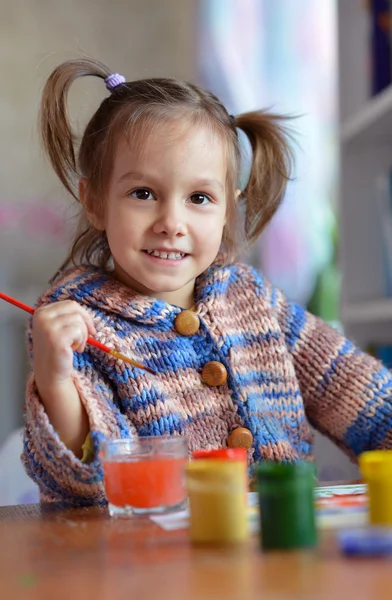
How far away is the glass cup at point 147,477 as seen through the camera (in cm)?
87

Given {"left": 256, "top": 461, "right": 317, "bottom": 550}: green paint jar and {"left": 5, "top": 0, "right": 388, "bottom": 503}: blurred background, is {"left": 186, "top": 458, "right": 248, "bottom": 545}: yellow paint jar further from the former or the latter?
{"left": 5, "top": 0, "right": 388, "bottom": 503}: blurred background

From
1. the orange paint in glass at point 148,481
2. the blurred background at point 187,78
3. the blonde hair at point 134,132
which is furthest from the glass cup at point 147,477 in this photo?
the blurred background at point 187,78

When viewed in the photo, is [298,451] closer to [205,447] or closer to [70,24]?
[205,447]

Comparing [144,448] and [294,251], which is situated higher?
[294,251]

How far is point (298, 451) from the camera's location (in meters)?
→ 1.28

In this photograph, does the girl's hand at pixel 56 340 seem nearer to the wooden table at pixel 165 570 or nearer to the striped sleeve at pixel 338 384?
the wooden table at pixel 165 570

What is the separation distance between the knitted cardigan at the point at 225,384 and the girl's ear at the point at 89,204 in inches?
3.5

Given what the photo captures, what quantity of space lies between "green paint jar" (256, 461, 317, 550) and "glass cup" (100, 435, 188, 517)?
181mm

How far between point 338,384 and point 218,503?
1.95 feet

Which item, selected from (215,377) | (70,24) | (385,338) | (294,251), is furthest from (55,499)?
(70,24)

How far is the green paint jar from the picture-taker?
2.24 feet

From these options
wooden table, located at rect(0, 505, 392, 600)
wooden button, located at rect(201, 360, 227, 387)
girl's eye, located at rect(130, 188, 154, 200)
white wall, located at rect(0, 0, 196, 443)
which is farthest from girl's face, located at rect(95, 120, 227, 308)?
white wall, located at rect(0, 0, 196, 443)

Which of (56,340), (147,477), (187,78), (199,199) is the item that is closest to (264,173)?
(199,199)

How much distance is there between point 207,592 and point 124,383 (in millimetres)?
591
